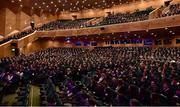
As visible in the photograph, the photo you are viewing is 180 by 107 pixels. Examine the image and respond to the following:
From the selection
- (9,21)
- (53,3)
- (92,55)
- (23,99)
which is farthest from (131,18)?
(23,99)

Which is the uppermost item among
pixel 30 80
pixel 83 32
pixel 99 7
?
pixel 99 7

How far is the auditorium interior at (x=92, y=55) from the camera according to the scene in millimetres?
7750

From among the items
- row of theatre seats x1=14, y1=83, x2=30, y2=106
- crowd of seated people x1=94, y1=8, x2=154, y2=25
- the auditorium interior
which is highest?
crowd of seated people x1=94, y1=8, x2=154, y2=25

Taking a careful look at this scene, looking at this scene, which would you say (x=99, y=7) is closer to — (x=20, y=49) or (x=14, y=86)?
(x=20, y=49)

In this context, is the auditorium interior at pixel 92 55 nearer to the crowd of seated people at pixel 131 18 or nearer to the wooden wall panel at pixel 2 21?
the crowd of seated people at pixel 131 18

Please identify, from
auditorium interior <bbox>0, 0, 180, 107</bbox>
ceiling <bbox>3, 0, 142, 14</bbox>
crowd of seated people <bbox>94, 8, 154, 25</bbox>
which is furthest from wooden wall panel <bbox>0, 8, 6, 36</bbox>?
crowd of seated people <bbox>94, 8, 154, 25</bbox>

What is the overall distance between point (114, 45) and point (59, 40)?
823 cm

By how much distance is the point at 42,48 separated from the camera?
32562mm

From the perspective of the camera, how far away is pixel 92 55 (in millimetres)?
22109

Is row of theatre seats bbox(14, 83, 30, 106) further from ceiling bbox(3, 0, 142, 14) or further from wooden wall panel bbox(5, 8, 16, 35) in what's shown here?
wooden wall panel bbox(5, 8, 16, 35)

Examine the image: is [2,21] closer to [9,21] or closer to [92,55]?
[9,21]

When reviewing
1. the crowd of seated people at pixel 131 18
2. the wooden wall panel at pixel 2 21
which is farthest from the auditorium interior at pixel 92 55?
the wooden wall panel at pixel 2 21

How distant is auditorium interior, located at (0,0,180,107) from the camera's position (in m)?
7.75

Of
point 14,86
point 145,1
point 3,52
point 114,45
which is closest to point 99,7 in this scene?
point 145,1
